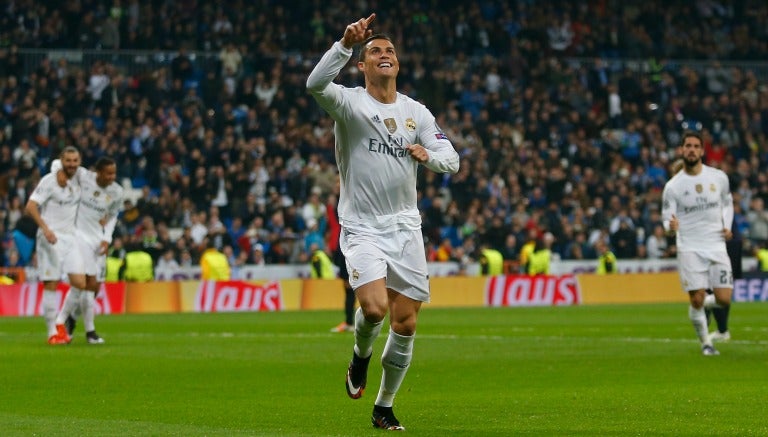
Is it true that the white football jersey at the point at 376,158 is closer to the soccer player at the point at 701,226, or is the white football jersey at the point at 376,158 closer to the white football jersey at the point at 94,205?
the soccer player at the point at 701,226

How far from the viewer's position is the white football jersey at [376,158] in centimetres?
928

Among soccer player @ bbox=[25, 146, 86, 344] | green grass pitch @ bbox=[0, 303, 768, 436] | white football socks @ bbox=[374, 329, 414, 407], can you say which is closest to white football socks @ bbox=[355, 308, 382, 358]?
white football socks @ bbox=[374, 329, 414, 407]

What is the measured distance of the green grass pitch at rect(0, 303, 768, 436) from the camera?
941 centimetres

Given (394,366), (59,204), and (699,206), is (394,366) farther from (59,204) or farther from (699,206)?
(59,204)

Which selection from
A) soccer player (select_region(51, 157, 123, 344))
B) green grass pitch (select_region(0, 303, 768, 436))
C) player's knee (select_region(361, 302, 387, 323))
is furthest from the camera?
soccer player (select_region(51, 157, 123, 344))

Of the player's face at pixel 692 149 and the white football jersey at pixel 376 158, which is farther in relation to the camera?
the player's face at pixel 692 149

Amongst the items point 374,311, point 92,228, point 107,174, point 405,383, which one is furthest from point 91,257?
point 374,311

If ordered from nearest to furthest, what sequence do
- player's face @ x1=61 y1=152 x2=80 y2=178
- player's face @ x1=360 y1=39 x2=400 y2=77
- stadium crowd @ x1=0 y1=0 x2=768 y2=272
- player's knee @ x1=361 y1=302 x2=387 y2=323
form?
player's knee @ x1=361 y1=302 x2=387 y2=323, player's face @ x1=360 y1=39 x2=400 y2=77, player's face @ x1=61 y1=152 x2=80 y2=178, stadium crowd @ x1=0 y1=0 x2=768 y2=272

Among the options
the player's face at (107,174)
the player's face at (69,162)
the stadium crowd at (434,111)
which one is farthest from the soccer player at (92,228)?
the stadium crowd at (434,111)

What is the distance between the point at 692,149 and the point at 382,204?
24.2ft

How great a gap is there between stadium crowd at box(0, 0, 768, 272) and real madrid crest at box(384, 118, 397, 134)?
56.3 ft

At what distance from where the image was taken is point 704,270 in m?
16.0

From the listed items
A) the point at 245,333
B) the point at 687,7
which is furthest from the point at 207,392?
the point at 687,7

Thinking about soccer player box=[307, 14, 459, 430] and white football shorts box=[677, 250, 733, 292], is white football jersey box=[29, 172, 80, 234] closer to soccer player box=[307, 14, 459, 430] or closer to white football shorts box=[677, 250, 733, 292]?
white football shorts box=[677, 250, 733, 292]
